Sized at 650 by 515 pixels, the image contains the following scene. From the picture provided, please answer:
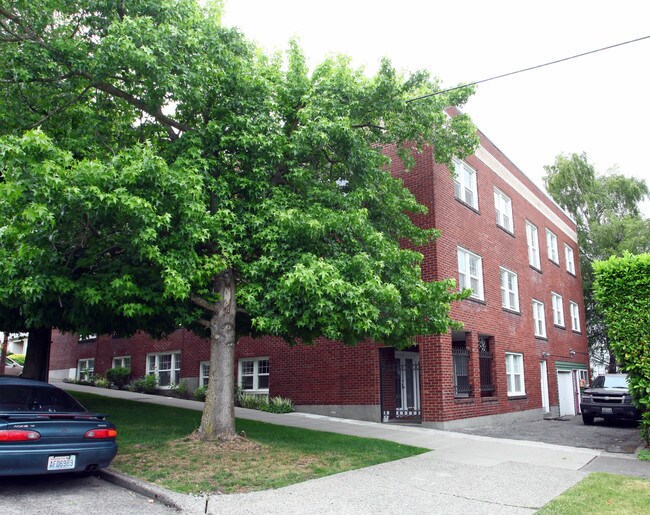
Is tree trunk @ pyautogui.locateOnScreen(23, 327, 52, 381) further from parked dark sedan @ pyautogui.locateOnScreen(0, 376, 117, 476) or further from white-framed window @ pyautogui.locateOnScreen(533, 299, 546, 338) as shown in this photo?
white-framed window @ pyautogui.locateOnScreen(533, 299, 546, 338)

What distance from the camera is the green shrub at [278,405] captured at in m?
16.7

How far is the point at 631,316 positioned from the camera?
464 inches

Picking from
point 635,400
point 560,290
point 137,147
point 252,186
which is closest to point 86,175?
point 137,147

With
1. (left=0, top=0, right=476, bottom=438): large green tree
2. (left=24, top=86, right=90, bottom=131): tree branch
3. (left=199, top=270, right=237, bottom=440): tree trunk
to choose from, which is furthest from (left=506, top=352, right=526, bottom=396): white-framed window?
(left=24, top=86, right=90, bottom=131): tree branch

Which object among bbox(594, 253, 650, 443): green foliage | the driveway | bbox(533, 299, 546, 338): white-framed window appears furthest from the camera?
bbox(533, 299, 546, 338): white-framed window

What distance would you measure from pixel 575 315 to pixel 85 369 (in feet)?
79.1

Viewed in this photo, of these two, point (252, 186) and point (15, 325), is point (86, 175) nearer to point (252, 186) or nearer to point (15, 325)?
point (252, 186)

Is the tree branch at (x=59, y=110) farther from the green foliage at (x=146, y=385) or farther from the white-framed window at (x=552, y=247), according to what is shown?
the white-framed window at (x=552, y=247)

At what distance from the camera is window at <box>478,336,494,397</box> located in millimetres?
17453

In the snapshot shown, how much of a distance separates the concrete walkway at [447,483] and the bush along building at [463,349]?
3.32 metres

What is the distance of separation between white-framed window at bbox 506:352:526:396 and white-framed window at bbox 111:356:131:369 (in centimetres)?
A: 1524

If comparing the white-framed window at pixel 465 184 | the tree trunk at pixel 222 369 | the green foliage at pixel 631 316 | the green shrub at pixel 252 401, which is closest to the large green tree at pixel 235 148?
the tree trunk at pixel 222 369

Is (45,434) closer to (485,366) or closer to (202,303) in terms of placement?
(202,303)

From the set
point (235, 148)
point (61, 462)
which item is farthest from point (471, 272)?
point (61, 462)
